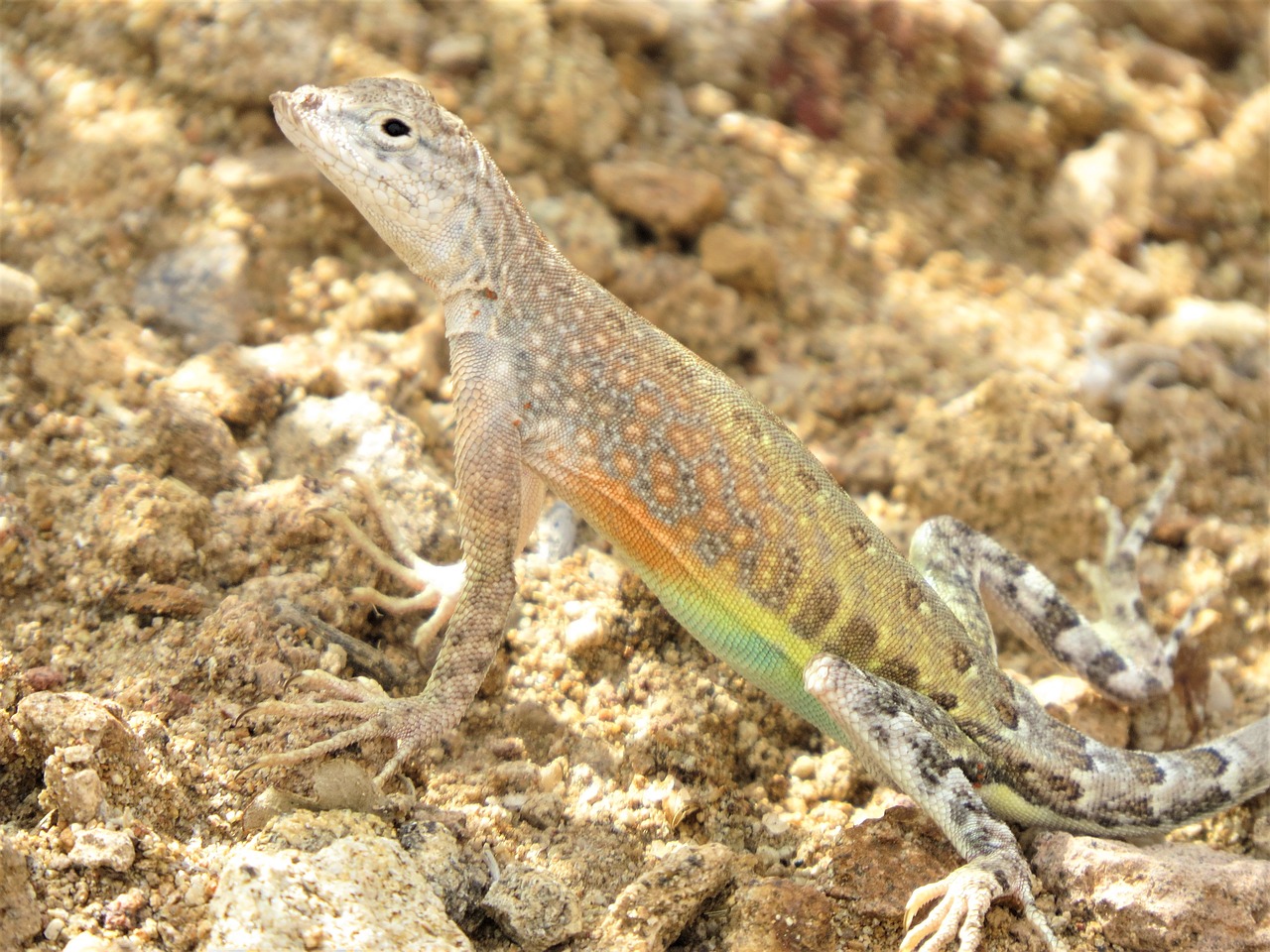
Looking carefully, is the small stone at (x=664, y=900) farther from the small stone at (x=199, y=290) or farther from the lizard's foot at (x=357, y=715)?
the small stone at (x=199, y=290)

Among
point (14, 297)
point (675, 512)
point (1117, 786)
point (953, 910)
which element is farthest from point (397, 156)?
point (1117, 786)

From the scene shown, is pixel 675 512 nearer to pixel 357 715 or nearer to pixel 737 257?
pixel 357 715

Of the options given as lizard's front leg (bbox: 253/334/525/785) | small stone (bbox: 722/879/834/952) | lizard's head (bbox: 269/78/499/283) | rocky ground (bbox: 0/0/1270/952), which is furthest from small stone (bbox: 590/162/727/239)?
small stone (bbox: 722/879/834/952)

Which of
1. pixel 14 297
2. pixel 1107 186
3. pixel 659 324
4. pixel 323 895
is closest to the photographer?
pixel 323 895

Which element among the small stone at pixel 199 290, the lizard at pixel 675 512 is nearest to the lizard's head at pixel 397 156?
the lizard at pixel 675 512

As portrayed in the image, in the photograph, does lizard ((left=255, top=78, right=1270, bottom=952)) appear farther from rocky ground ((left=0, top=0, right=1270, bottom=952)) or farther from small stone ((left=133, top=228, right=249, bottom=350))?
small stone ((left=133, top=228, right=249, bottom=350))

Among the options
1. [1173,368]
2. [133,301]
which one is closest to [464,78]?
[133,301]

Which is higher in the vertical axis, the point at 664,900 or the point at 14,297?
the point at 14,297
